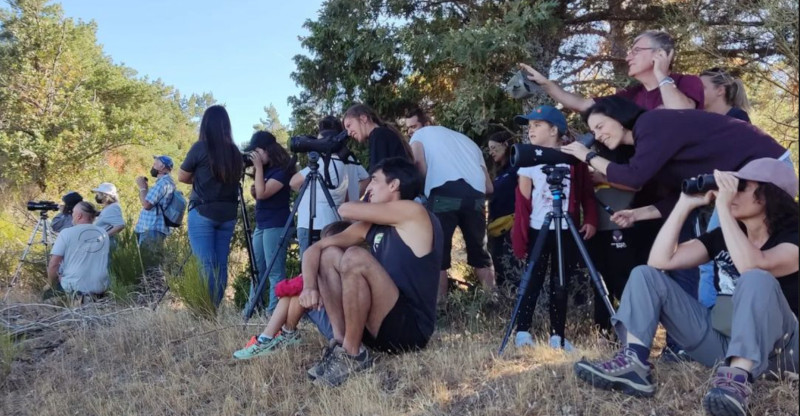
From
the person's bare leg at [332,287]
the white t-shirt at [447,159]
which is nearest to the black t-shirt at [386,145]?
the white t-shirt at [447,159]

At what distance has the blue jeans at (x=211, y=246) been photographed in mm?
5188

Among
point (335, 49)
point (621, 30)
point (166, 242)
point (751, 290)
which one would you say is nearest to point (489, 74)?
point (621, 30)

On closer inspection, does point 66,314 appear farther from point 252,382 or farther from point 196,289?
point 252,382

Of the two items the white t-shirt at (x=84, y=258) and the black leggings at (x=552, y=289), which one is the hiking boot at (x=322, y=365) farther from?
the white t-shirt at (x=84, y=258)

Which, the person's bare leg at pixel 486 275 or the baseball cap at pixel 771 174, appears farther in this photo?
the person's bare leg at pixel 486 275

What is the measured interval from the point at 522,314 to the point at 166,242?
191 inches

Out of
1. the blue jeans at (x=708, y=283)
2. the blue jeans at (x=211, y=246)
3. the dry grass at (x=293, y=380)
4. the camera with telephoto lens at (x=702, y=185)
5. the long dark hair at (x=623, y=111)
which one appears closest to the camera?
the camera with telephoto lens at (x=702, y=185)

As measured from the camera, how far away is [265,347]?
403cm

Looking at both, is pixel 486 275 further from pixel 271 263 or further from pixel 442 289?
pixel 271 263

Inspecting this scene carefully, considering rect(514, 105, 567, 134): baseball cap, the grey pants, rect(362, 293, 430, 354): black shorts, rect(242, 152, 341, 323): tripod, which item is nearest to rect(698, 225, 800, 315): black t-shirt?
the grey pants

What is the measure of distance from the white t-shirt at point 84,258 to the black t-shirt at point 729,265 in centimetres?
554

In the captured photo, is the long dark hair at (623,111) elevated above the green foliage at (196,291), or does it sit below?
above

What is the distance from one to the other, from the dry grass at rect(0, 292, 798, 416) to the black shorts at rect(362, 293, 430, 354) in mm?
80

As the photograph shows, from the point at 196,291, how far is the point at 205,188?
0.79 meters
